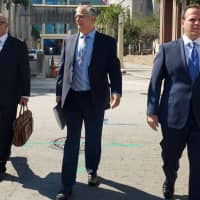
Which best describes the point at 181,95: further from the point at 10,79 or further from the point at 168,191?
the point at 10,79

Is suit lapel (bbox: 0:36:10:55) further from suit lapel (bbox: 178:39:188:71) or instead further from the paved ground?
suit lapel (bbox: 178:39:188:71)

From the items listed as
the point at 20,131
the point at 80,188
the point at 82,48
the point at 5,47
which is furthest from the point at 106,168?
the point at 5,47

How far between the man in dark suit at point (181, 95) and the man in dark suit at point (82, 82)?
0.68m

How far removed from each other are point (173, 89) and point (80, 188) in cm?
164

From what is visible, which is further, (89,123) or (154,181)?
(154,181)

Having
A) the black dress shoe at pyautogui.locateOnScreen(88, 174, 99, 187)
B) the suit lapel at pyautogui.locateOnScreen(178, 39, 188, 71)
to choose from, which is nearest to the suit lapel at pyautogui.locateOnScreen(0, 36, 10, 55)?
the black dress shoe at pyautogui.locateOnScreen(88, 174, 99, 187)

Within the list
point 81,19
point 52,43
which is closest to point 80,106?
point 81,19

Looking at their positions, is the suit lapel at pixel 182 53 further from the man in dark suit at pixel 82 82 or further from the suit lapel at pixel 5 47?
the suit lapel at pixel 5 47

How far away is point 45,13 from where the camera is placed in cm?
10425

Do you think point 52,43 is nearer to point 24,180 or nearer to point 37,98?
point 37,98

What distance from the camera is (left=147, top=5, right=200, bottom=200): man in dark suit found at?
15.7ft

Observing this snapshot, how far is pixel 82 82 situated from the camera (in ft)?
18.0

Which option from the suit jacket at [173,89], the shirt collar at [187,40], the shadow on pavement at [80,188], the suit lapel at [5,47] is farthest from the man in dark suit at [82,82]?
the shirt collar at [187,40]

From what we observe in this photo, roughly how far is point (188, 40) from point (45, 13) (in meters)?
101
